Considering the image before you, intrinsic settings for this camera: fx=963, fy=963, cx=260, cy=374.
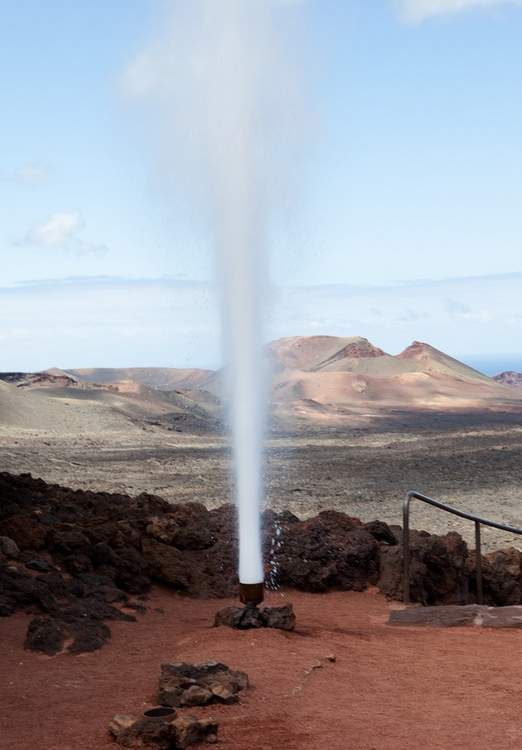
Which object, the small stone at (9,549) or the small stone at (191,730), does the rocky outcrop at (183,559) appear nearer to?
the small stone at (9,549)

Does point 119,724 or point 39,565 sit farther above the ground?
point 39,565

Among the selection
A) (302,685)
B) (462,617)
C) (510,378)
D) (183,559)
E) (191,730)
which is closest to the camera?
(191,730)

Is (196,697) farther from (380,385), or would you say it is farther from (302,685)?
(380,385)

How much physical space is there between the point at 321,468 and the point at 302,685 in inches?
810

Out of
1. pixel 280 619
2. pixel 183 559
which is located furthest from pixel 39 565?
pixel 280 619

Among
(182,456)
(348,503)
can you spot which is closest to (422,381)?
(182,456)

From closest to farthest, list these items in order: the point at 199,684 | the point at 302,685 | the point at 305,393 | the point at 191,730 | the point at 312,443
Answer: the point at 191,730
the point at 199,684
the point at 302,685
the point at 312,443
the point at 305,393

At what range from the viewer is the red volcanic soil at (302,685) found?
4.84 metres

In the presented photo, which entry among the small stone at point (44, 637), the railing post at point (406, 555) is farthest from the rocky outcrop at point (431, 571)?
the small stone at point (44, 637)

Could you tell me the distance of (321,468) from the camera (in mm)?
26078

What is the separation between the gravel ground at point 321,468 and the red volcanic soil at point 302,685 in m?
7.90

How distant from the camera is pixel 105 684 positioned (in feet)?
18.9

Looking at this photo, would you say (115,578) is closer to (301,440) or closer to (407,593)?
(407,593)

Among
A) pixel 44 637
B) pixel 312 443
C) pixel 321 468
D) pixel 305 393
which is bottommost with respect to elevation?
pixel 44 637
